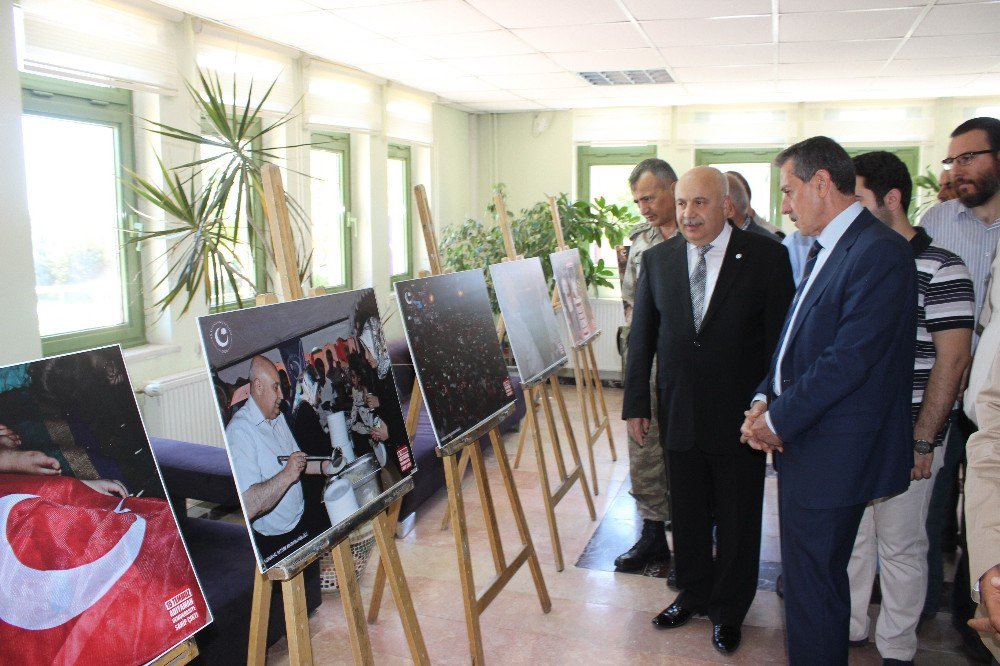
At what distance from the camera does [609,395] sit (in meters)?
7.48

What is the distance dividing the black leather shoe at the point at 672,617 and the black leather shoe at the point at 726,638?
0.15 metres

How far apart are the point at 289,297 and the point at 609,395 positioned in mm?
5641

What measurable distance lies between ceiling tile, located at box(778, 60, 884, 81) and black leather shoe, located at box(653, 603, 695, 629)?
13.5 feet

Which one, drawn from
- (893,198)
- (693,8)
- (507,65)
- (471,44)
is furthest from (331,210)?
(893,198)

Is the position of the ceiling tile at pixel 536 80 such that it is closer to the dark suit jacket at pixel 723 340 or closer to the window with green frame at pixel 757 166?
the window with green frame at pixel 757 166

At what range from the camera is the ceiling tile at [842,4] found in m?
3.86

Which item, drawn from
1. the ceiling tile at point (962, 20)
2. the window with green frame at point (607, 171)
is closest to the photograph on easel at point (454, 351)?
the ceiling tile at point (962, 20)

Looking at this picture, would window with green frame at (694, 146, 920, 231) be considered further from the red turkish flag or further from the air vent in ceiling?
the red turkish flag

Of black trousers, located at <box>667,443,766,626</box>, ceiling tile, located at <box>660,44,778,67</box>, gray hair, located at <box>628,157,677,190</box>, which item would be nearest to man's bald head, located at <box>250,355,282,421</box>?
black trousers, located at <box>667,443,766,626</box>

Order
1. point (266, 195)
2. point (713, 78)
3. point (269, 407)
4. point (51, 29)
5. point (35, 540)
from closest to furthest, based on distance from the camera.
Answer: point (35, 540) < point (269, 407) < point (266, 195) < point (51, 29) < point (713, 78)

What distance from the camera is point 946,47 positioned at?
16.2 ft

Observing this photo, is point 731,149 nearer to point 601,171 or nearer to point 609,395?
point 601,171

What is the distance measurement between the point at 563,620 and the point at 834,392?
152 centimetres

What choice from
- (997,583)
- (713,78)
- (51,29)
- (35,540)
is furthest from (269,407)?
(713,78)
